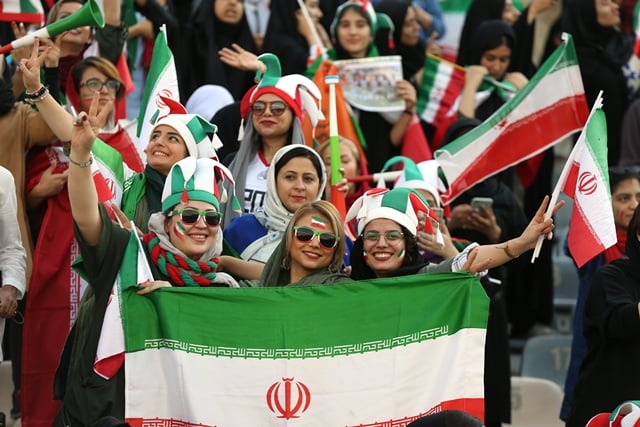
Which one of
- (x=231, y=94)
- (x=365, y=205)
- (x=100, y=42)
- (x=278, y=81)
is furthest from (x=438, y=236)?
(x=231, y=94)

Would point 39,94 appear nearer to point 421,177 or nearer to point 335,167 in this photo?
point 335,167

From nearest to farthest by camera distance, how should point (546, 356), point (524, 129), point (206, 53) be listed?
point (524, 129)
point (546, 356)
point (206, 53)

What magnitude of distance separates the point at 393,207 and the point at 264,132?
58.6 inches

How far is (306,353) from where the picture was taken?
779 centimetres

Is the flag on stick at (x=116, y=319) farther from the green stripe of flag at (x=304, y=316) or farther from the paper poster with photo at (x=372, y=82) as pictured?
the paper poster with photo at (x=372, y=82)

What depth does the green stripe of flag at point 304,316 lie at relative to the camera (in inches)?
306

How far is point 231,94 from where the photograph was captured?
12.3 m

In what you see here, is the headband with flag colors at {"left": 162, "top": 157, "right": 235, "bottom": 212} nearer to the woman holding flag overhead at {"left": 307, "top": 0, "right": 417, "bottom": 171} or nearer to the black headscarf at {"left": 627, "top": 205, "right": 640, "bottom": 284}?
the black headscarf at {"left": 627, "top": 205, "right": 640, "bottom": 284}

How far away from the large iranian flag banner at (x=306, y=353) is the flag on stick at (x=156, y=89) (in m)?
2.17

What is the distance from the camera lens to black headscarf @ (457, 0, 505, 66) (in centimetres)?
1350

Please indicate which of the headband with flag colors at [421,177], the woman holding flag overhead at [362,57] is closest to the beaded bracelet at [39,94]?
the headband with flag colors at [421,177]

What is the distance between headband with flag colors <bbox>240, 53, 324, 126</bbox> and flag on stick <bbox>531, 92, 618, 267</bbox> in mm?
1793

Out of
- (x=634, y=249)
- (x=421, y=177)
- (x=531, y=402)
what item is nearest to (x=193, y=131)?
(x=421, y=177)

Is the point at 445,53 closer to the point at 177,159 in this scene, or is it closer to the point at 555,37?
the point at 555,37
